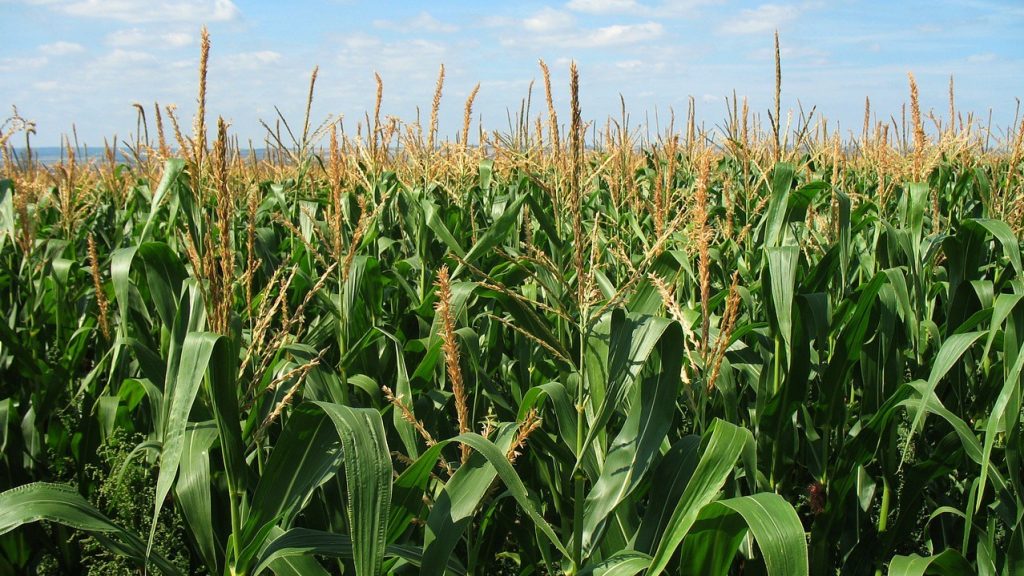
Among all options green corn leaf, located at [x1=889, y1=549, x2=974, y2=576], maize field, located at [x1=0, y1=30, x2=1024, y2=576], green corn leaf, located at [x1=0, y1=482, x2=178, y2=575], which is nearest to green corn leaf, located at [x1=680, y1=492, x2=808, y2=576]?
maize field, located at [x1=0, y1=30, x2=1024, y2=576]

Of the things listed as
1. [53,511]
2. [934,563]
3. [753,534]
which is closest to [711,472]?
[753,534]

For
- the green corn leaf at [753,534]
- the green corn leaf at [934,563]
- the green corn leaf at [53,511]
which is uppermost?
the green corn leaf at [53,511]

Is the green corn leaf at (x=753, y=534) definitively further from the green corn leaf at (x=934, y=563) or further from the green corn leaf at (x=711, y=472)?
the green corn leaf at (x=934, y=563)

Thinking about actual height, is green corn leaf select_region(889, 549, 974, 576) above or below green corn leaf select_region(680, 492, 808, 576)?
below

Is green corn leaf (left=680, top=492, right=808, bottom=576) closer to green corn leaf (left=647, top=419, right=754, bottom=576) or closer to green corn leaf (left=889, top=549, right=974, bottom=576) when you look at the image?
green corn leaf (left=647, top=419, right=754, bottom=576)

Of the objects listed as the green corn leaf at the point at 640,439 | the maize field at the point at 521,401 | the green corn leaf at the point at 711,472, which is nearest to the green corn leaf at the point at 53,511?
the maize field at the point at 521,401

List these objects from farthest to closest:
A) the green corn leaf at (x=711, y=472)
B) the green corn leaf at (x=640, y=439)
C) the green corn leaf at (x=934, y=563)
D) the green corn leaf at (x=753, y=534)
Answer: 1. the green corn leaf at (x=934, y=563)
2. the green corn leaf at (x=640, y=439)
3. the green corn leaf at (x=711, y=472)
4. the green corn leaf at (x=753, y=534)

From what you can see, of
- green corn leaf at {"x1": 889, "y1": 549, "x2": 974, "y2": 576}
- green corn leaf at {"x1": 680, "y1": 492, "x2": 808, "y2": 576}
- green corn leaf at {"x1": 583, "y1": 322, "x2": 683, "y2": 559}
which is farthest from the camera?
green corn leaf at {"x1": 889, "y1": 549, "x2": 974, "y2": 576}

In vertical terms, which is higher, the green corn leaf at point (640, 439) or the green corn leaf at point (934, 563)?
the green corn leaf at point (640, 439)

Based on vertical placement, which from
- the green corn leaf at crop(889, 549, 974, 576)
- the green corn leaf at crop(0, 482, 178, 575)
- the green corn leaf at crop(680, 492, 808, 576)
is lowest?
the green corn leaf at crop(889, 549, 974, 576)

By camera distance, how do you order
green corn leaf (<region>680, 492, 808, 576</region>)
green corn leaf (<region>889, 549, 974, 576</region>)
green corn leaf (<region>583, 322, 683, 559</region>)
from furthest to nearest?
green corn leaf (<region>889, 549, 974, 576</region>) → green corn leaf (<region>583, 322, 683, 559</region>) → green corn leaf (<region>680, 492, 808, 576</region>)

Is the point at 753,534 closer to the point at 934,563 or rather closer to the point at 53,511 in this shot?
the point at 934,563

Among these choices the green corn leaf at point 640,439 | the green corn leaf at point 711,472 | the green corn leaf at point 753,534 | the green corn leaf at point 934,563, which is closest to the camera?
the green corn leaf at point 753,534

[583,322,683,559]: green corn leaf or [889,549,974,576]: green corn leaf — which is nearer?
[583,322,683,559]: green corn leaf
